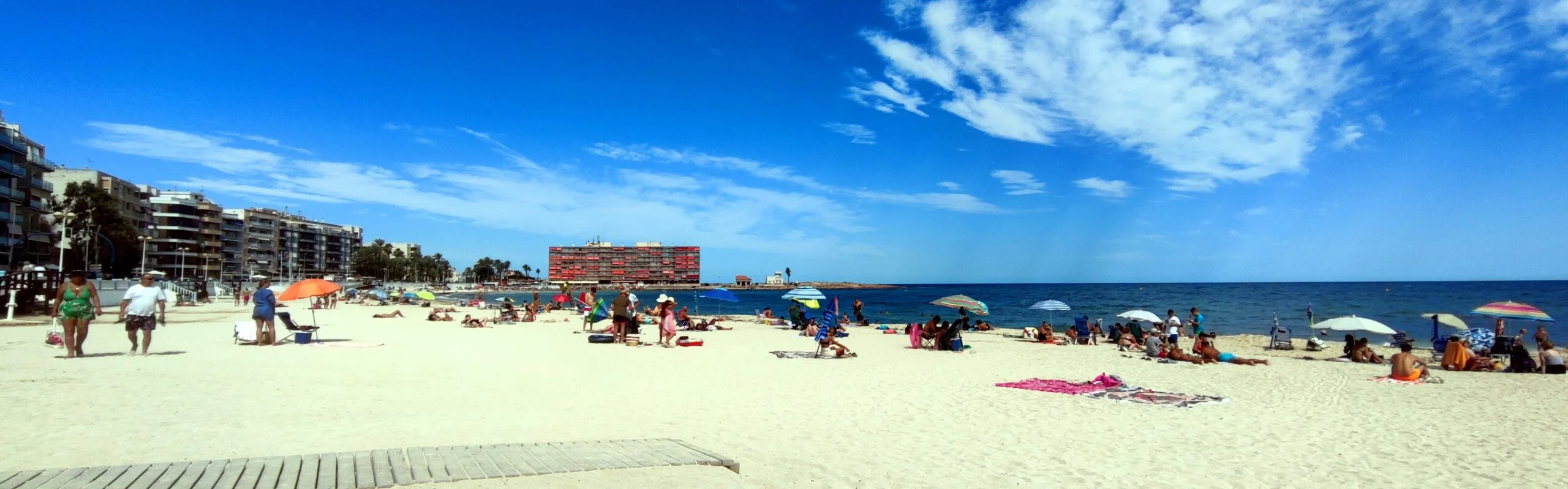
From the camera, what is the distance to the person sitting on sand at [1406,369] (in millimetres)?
12656

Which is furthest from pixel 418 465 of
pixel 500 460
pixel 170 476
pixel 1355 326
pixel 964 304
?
pixel 1355 326

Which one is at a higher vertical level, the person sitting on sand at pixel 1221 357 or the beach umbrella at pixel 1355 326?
the beach umbrella at pixel 1355 326

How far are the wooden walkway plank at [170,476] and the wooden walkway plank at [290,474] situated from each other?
522mm

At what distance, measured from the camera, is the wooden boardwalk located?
4539 millimetres

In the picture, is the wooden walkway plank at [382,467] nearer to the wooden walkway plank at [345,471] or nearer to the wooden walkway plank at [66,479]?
the wooden walkway plank at [345,471]

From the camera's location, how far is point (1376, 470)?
6.58 metres

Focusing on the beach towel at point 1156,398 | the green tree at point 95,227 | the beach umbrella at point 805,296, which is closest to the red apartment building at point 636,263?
the green tree at point 95,227

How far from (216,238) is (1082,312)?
325 feet

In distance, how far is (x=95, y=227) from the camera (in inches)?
2371

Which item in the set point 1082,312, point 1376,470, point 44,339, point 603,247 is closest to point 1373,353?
point 1376,470

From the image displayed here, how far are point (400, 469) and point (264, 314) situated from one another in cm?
1231

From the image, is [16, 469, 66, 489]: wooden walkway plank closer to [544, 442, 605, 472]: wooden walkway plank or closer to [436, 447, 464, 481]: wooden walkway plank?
[436, 447, 464, 481]: wooden walkway plank

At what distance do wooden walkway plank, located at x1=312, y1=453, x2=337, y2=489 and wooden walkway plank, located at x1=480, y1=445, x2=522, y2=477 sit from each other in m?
0.94

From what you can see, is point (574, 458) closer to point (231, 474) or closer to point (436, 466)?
point (436, 466)
